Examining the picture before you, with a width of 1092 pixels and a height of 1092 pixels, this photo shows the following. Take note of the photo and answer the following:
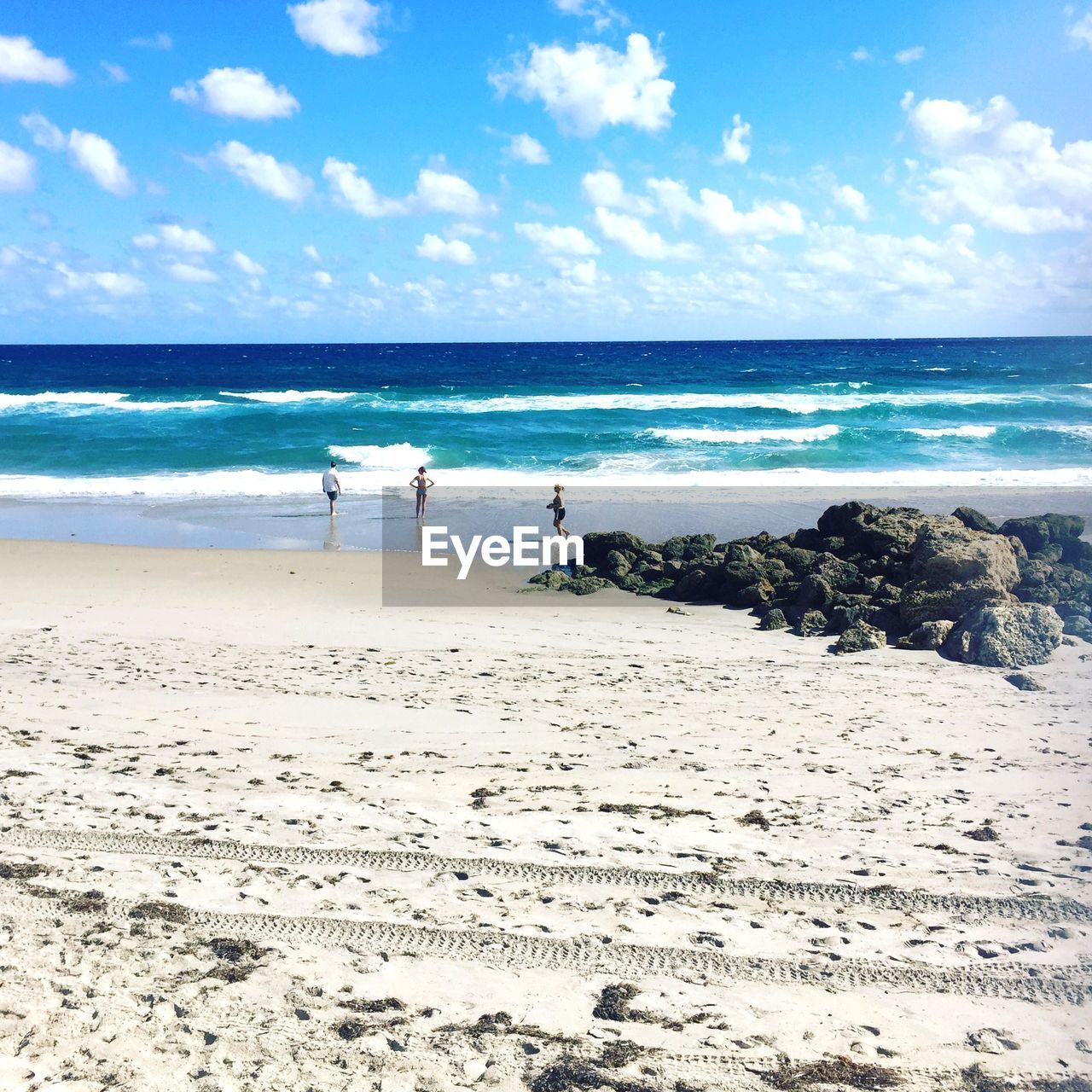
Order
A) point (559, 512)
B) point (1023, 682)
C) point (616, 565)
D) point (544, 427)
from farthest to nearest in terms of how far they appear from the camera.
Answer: point (544, 427) < point (559, 512) < point (616, 565) < point (1023, 682)

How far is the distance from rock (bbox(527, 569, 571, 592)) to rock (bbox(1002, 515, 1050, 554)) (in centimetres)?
590

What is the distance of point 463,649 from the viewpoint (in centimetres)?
985

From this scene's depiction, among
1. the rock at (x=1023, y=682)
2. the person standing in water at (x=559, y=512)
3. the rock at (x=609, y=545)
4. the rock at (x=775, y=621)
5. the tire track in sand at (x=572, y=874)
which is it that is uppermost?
the person standing in water at (x=559, y=512)

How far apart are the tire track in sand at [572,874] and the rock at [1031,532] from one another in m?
8.86

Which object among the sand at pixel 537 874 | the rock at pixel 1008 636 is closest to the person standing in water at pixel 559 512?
the sand at pixel 537 874

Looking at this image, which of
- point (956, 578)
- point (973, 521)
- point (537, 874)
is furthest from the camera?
point (973, 521)

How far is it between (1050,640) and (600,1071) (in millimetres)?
7533

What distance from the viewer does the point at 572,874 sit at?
487 centimetres

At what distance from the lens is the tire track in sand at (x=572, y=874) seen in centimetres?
464

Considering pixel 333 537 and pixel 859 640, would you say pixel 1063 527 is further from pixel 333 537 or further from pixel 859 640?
pixel 333 537

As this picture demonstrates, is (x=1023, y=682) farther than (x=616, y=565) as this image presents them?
No

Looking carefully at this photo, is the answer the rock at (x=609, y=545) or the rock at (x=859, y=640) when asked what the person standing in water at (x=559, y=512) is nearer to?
the rock at (x=609, y=545)

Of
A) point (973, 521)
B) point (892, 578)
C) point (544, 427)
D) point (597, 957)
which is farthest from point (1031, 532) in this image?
point (544, 427)

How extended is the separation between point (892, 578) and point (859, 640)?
2.21m
